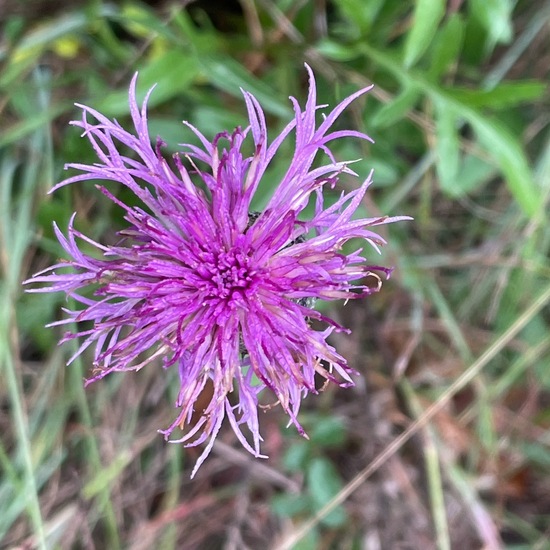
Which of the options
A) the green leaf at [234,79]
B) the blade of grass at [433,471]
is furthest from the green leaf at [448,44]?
the blade of grass at [433,471]

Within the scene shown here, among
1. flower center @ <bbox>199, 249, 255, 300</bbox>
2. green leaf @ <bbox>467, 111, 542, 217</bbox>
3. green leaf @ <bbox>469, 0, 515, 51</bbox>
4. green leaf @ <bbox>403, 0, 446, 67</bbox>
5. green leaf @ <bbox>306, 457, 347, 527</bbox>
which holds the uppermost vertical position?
green leaf @ <bbox>469, 0, 515, 51</bbox>

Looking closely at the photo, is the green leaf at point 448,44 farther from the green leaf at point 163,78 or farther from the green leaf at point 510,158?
the green leaf at point 163,78

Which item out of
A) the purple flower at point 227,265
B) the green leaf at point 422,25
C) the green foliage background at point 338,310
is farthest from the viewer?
the green foliage background at point 338,310

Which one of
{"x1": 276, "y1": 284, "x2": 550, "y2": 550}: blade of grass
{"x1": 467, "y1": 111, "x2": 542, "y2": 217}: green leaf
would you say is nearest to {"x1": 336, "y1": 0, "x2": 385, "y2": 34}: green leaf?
{"x1": 467, "y1": 111, "x2": 542, "y2": 217}: green leaf

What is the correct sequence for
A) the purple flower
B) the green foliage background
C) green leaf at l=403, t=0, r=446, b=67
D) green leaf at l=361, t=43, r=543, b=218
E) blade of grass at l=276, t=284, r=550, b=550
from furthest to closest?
1. blade of grass at l=276, t=284, r=550, b=550
2. the green foliage background
3. green leaf at l=361, t=43, r=543, b=218
4. green leaf at l=403, t=0, r=446, b=67
5. the purple flower

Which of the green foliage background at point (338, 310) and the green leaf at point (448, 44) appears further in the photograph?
the green foliage background at point (338, 310)

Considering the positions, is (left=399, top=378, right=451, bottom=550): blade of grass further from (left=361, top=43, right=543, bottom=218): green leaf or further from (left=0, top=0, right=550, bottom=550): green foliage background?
(left=361, top=43, right=543, bottom=218): green leaf
